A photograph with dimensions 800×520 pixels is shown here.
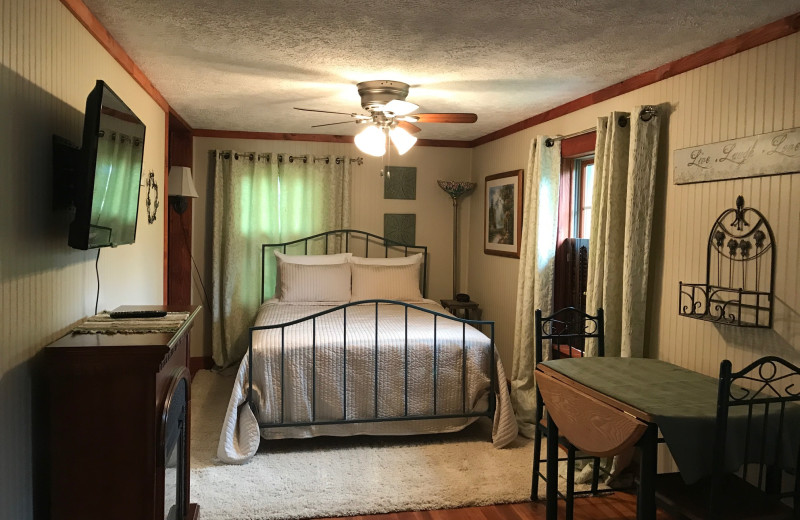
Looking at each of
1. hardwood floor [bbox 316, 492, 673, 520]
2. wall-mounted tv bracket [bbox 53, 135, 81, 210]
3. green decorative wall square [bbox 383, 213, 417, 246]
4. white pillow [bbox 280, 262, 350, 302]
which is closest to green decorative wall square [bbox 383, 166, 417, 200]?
green decorative wall square [bbox 383, 213, 417, 246]

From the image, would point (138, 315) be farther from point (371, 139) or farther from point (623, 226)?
point (623, 226)

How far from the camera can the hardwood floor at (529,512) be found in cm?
265

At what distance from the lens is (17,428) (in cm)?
164

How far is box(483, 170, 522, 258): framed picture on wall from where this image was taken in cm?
448

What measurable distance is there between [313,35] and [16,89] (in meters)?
1.18

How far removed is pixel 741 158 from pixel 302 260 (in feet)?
11.1

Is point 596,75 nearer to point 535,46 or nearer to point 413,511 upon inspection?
point 535,46

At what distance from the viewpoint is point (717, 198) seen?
253 centimetres

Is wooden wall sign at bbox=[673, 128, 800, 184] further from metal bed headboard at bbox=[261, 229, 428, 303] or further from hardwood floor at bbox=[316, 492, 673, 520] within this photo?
metal bed headboard at bbox=[261, 229, 428, 303]

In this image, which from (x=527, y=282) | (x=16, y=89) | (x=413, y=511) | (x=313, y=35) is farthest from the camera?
(x=527, y=282)

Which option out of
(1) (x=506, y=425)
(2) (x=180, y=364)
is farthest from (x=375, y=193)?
(2) (x=180, y=364)

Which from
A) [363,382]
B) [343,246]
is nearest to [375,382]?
[363,382]

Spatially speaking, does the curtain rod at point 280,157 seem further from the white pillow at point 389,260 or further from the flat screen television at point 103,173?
the flat screen television at point 103,173

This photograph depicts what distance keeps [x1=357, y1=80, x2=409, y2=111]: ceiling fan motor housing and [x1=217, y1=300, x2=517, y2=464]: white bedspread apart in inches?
52.3
